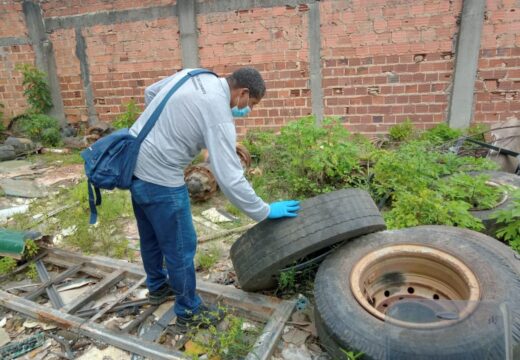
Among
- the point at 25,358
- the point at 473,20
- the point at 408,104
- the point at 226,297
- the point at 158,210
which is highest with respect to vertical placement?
the point at 473,20

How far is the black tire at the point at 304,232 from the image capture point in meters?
2.53

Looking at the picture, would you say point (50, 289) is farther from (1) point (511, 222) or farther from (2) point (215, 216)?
(1) point (511, 222)

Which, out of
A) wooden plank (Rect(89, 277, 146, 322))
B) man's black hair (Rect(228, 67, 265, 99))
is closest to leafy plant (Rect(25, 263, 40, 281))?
wooden plank (Rect(89, 277, 146, 322))

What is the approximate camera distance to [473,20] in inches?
207

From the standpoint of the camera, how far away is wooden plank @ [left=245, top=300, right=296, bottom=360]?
2.29 meters

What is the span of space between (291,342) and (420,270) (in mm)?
1009

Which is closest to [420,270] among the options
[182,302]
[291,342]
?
[291,342]

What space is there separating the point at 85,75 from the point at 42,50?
1140 mm

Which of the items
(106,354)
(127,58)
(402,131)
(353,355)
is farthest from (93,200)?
(127,58)

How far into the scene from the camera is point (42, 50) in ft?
25.7

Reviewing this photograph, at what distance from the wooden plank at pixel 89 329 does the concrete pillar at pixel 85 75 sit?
5531 millimetres

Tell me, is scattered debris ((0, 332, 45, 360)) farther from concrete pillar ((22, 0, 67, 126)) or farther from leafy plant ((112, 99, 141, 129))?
concrete pillar ((22, 0, 67, 126))

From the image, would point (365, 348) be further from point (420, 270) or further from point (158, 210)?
point (158, 210)

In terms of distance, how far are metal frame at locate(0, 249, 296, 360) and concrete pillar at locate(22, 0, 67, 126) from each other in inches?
229
